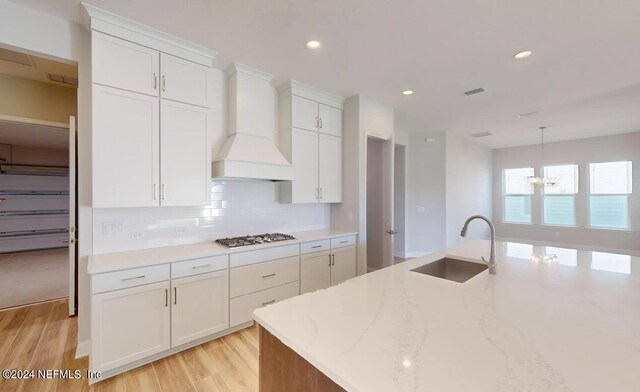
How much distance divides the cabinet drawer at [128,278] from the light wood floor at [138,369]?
0.70 metres

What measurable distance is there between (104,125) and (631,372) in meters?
3.13

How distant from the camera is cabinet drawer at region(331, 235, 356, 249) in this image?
3447 millimetres

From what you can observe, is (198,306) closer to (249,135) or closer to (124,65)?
(249,135)

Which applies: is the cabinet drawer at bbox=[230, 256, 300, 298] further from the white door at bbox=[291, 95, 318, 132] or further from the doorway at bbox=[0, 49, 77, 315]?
the doorway at bbox=[0, 49, 77, 315]

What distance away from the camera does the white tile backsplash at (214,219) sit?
2.42 meters

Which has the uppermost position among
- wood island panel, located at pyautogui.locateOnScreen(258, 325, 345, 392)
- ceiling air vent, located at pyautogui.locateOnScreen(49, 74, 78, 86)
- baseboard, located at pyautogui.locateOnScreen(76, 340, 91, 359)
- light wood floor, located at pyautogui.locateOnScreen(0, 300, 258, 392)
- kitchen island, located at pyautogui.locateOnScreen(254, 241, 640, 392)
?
ceiling air vent, located at pyautogui.locateOnScreen(49, 74, 78, 86)

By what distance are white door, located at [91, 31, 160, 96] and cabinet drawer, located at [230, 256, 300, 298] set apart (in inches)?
72.4

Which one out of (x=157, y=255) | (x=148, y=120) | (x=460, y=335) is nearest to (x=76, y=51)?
(x=148, y=120)

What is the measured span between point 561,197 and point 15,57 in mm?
10491

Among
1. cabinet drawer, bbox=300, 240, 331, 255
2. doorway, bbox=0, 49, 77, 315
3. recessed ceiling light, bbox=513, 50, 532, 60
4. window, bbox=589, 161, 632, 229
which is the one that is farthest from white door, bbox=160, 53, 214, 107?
window, bbox=589, 161, 632, 229

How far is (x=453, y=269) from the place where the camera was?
2.08 meters

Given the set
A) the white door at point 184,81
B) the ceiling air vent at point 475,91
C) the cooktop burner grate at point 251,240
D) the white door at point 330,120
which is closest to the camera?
the white door at point 184,81

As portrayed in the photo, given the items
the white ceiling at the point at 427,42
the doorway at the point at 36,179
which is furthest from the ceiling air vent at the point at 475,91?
the doorway at the point at 36,179

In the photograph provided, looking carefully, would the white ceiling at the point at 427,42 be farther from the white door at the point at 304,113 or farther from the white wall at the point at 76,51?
the white door at the point at 304,113
